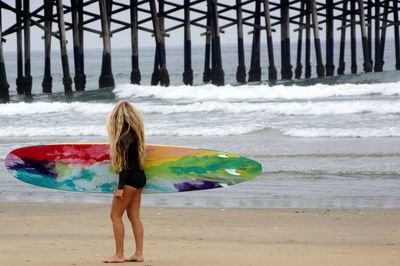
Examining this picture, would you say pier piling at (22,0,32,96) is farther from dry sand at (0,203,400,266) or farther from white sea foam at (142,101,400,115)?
dry sand at (0,203,400,266)

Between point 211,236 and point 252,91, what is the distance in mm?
14484

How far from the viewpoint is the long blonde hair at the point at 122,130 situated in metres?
4.31

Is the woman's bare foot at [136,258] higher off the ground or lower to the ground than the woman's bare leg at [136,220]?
lower

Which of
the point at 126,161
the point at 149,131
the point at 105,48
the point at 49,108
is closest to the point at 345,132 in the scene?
the point at 149,131

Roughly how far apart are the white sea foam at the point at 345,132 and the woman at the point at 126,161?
7.52 meters

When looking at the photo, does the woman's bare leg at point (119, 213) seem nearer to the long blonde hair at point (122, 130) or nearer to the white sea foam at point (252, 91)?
the long blonde hair at point (122, 130)

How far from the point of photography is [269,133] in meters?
12.2

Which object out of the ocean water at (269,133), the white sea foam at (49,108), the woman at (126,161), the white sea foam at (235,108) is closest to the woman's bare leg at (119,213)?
the woman at (126,161)

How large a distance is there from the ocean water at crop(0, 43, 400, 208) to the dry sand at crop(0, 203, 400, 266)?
49cm

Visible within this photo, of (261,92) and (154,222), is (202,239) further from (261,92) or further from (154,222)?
(261,92)

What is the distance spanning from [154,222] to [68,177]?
1216mm

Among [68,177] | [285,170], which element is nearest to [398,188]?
[285,170]

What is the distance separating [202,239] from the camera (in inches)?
213

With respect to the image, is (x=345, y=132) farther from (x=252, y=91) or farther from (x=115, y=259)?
(x=252, y=91)
